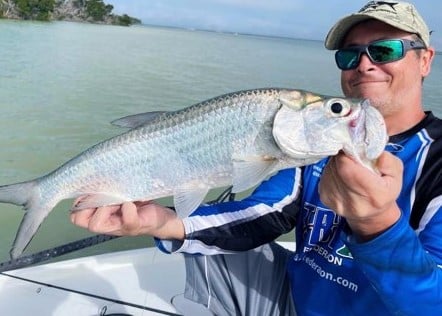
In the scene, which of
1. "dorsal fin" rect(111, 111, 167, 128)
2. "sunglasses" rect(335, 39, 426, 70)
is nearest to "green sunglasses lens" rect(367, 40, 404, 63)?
"sunglasses" rect(335, 39, 426, 70)

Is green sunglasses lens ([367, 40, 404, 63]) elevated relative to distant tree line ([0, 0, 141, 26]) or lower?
elevated

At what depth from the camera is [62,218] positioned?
661cm

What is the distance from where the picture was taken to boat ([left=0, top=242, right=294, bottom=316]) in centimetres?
336

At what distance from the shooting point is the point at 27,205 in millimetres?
2287

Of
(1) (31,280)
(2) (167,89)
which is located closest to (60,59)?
(2) (167,89)

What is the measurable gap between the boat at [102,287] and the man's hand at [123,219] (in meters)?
1.00

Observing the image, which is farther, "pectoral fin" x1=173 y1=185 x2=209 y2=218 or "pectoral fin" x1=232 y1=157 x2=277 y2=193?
"pectoral fin" x1=173 y1=185 x2=209 y2=218

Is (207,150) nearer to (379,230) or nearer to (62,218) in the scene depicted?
(379,230)

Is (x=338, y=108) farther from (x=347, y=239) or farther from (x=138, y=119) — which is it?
(x=138, y=119)

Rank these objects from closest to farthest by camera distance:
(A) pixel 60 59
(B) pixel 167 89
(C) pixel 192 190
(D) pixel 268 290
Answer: (C) pixel 192 190 < (D) pixel 268 290 < (B) pixel 167 89 < (A) pixel 60 59

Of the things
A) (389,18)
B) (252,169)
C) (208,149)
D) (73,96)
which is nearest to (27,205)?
(208,149)

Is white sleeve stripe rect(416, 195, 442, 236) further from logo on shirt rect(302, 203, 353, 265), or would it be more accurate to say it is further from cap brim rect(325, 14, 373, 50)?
cap brim rect(325, 14, 373, 50)

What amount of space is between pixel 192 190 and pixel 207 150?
20cm

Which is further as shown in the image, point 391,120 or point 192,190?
point 391,120
